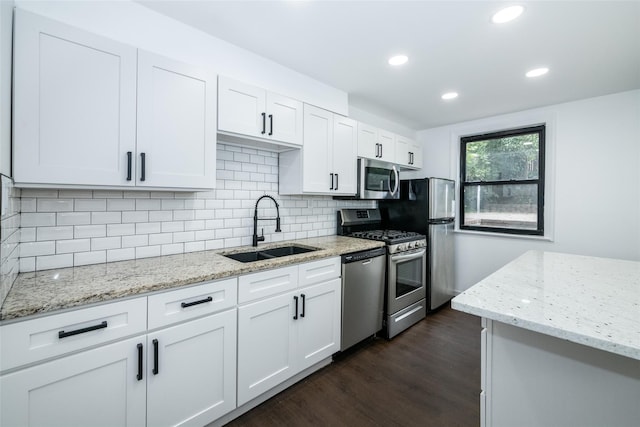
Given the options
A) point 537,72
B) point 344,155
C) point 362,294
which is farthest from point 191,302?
point 537,72

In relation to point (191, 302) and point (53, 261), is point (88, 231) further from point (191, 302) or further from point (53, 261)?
point (191, 302)

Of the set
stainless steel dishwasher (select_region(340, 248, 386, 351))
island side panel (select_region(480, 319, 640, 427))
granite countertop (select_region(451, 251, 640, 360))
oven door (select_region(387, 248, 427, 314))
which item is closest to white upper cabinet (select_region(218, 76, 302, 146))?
stainless steel dishwasher (select_region(340, 248, 386, 351))

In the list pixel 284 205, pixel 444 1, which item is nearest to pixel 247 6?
pixel 444 1

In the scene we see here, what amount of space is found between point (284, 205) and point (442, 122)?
2.76 m

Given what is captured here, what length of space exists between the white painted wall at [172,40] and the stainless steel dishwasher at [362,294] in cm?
155

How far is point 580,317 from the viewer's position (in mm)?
974

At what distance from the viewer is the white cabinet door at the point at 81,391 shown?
41.4 inches

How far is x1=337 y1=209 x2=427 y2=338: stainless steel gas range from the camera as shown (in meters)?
2.81

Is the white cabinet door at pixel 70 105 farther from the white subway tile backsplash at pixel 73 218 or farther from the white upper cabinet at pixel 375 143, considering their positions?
the white upper cabinet at pixel 375 143

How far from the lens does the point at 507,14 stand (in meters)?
1.70

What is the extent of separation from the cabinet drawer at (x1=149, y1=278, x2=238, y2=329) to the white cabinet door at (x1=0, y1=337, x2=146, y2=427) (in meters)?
0.14

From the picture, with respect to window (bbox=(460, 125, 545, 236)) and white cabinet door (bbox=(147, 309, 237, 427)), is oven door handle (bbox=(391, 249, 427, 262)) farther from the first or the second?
white cabinet door (bbox=(147, 309, 237, 427))

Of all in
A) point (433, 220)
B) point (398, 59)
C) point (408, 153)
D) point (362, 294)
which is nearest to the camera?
point (398, 59)

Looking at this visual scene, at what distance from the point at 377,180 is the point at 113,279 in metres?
2.59
